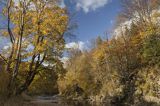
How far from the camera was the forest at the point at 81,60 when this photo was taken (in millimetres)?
18828

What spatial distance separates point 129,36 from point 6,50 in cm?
3186

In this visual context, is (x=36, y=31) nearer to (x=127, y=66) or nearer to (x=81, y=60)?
(x=127, y=66)

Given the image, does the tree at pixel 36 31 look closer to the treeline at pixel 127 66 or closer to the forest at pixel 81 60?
the forest at pixel 81 60

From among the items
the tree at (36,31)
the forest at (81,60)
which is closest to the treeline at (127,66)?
the forest at (81,60)

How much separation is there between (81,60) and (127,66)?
1840 centimetres

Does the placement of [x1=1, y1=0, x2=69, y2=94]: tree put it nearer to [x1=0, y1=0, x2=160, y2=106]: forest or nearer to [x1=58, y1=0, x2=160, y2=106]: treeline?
[x1=0, y1=0, x2=160, y2=106]: forest

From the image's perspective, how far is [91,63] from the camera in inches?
2210

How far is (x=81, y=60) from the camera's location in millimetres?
62031

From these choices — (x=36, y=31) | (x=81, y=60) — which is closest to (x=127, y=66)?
(x=81, y=60)

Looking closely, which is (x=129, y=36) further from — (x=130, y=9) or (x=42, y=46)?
(x=42, y=46)

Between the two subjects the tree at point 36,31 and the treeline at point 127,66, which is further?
the treeline at point 127,66

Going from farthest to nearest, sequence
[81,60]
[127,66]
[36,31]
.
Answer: [81,60], [127,66], [36,31]

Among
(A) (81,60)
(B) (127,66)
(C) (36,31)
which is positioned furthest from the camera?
(A) (81,60)

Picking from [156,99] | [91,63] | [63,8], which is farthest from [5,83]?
[91,63]
